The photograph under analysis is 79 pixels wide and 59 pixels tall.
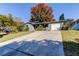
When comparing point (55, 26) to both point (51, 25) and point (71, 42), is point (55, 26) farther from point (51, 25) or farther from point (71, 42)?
point (71, 42)

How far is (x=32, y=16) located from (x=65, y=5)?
1.73 ft

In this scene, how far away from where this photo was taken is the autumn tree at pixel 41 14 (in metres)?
3.08

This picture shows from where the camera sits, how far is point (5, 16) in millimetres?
3092

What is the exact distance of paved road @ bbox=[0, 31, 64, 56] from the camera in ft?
9.76

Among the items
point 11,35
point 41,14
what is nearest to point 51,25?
point 41,14

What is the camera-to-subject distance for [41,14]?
10.3ft

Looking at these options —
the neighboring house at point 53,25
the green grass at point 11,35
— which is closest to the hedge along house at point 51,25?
the neighboring house at point 53,25

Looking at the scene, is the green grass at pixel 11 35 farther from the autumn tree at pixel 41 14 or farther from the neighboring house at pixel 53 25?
the autumn tree at pixel 41 14

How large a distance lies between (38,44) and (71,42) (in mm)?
492

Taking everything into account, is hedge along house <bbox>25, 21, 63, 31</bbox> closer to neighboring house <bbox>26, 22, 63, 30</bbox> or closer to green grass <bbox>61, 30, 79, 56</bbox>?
neighboring house <bbox>26, 22, 63, 30</bbox>

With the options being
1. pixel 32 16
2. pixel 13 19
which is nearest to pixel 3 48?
pixel 13 19

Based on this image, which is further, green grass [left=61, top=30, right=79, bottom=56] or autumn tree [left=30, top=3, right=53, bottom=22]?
autumn tree [left=30, top=3, right=53, bottom=22]

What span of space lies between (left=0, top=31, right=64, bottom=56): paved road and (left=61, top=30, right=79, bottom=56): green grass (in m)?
0.07

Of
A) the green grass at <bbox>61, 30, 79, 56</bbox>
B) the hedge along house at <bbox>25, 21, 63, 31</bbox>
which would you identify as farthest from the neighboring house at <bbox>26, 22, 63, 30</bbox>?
the green grass at <bbox>61, 30, 79, 56</bbox>
